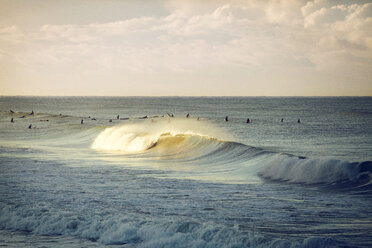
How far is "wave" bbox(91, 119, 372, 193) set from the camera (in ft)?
60.7

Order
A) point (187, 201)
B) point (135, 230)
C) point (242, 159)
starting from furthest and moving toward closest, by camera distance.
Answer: point (242, 159)
point (187, 201)
point (135, 230)

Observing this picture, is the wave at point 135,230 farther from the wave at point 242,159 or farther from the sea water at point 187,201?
the wave at point 242,159

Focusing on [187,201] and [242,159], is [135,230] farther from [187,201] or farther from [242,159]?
[242,159]

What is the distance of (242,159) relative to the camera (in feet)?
82.8

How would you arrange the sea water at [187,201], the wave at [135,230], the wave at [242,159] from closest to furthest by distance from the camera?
the wave at [135,230]
the sea water at [187,201]
the wave at [242,159]

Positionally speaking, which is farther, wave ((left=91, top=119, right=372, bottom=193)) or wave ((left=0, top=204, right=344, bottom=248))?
wave ((left=91, top=119, right=372, bottom=193))

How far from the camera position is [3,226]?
12.1 m

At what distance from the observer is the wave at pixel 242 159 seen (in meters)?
18.5

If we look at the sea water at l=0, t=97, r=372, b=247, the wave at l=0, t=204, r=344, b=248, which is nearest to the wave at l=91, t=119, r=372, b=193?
the sea water at l=0, t=97, r=372, b=247

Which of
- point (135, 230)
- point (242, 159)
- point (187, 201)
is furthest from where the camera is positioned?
point (242, 159)

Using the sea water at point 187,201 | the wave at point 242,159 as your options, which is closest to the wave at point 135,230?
the sea water at point 187,201

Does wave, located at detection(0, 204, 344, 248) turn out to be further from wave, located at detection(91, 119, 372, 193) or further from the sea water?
wave, located at detection(91, 119, 372, 193)

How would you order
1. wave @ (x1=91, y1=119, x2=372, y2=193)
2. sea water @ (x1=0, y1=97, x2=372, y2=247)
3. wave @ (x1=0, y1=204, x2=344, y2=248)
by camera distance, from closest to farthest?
wave @ (x1=0, y1=204, x2=344, y2=248)
sea water @ (x1=0, y1=97, x2=372, y2=247)
wave @ (x1=91, y1=119, x2=372, y2=193)

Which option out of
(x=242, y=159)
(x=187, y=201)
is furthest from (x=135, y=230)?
(x=242, y=159)
